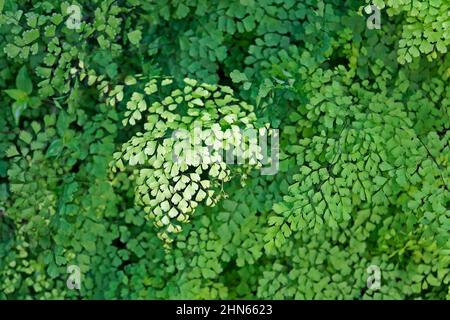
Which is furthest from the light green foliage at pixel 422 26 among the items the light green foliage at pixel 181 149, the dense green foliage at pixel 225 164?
the light green foliage at pixel 181 149

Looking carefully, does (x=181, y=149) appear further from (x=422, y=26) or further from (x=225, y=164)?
(x=422, y=26)

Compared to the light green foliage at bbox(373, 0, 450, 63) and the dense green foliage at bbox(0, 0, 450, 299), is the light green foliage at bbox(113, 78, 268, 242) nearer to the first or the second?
the dense green foliage at bbox(0, 0, 450, 299)

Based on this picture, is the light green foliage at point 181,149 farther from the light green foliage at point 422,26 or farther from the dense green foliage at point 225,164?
the light green foliage at point 422,26

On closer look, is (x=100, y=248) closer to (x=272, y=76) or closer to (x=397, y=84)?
(x=272, y=76)

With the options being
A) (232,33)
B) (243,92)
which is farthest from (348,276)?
(232,33)

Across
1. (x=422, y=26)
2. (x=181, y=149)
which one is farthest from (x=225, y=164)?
(x=422, y=26)

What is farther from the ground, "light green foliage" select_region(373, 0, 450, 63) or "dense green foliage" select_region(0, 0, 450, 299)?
"light green foliage" select_region(373, 0, 450, 63)

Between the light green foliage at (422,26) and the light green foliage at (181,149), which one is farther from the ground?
the light green foliage at (422,26)

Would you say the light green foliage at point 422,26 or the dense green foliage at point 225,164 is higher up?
the light green foliage at point 422,26

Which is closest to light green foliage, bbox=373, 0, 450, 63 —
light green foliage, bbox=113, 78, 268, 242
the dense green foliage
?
the dense green foliage
